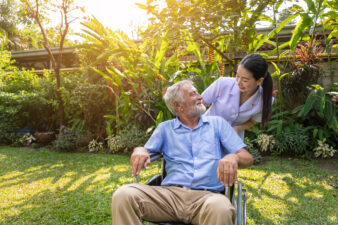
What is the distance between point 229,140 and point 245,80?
0.47 meters

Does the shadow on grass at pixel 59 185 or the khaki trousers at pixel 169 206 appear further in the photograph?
the shadow on grass at pixel 59 185

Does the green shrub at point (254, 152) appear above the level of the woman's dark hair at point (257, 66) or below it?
below

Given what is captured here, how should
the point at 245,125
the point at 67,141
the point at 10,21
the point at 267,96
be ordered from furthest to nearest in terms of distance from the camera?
the point at 10,21, the point at 67,141, the point at 245,125, the point at 267,96

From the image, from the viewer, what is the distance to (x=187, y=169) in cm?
189

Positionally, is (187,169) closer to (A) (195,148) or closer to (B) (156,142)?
(A) (195,148)

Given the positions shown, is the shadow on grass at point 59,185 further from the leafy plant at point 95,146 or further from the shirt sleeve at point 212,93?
the shirt sleeve at point 212,93

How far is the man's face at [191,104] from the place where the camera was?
80.7 inches

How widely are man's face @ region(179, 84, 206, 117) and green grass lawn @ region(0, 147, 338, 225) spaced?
4.13 feet

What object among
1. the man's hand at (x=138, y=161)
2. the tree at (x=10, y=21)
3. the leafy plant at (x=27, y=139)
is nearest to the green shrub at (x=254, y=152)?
the man's hand at (x=138, y=161)

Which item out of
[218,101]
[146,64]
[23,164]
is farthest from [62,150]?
[218,101]

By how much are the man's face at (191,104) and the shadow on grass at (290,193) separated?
124 centimetres

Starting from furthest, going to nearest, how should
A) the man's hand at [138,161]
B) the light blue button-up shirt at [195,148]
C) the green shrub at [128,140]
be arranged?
the green shrub at [128,140], the light blue button-up shirt at [195,148], the man's hand at [138,161]

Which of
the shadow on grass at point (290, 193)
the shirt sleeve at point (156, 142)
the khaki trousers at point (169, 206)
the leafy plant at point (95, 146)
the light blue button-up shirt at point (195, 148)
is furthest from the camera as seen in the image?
the leafy plant at point (95, 146)

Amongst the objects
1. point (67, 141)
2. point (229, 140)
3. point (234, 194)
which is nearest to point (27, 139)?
point (67, 141)
